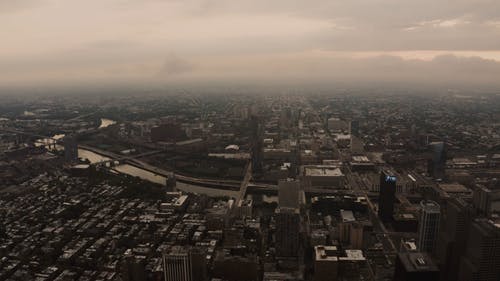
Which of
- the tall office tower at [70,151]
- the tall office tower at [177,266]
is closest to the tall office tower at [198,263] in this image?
the tall office tower at [177,266]

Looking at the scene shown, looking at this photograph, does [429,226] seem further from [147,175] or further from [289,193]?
[147,175]

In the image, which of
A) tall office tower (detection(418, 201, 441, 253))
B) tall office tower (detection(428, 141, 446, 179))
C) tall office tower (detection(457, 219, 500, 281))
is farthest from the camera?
tall office tower (detection(428, 141, 446, 179))

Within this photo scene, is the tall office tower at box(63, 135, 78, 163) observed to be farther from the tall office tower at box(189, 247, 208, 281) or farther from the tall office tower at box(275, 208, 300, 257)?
the tall office tower at box(275, 208, 300, 257)

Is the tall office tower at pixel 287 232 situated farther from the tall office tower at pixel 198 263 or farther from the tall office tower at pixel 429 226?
the tall office tower at pixel 429 226

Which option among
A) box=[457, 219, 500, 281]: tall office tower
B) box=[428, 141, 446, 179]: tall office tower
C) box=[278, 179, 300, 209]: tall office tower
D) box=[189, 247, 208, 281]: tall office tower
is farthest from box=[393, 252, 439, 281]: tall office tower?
box=[428, 141, 446, 179]: tall office tower

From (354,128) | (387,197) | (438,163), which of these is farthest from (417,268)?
(354,128)

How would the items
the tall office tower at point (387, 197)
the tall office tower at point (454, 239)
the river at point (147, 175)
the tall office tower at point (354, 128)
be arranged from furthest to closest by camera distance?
the tall office tower at point (354, 128) < the river at point (147, 175) < the tall office tower at point (387, 197) < the tall office tower at point (454, 239)

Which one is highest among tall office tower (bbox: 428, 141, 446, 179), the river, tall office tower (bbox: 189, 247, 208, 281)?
tall office tower (bbox: 428, 141, 446, 179)
